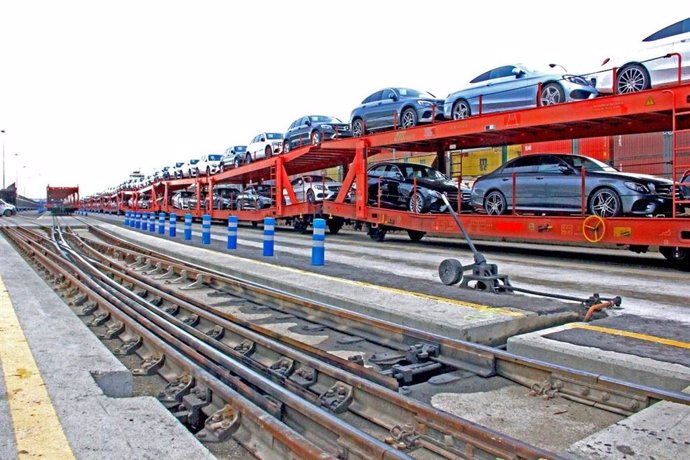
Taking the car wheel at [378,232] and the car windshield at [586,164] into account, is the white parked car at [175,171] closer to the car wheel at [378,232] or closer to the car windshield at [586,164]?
the car wheel at [378,232]

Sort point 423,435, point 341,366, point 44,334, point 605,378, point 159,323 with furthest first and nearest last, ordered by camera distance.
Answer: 1. point 159,323
2. point 44,334
3. point 341,366
4. point 605,378
5. point 423,435

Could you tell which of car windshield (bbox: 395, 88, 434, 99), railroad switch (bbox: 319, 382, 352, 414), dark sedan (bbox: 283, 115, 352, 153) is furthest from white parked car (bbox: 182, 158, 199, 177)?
railroad switch (bbox: 319, 382, 352, 414)

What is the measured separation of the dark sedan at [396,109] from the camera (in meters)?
16.9

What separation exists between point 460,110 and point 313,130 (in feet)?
22.4

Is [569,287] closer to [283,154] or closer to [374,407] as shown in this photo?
[374,407]

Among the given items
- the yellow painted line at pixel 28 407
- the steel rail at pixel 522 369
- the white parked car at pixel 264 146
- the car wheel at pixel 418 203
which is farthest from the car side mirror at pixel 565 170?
the white parked car at pixel 264 146

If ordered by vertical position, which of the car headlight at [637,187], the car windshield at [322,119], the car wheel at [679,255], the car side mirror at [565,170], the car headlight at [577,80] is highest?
the car windshield at [322,119]

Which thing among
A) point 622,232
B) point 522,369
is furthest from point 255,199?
point 522,369

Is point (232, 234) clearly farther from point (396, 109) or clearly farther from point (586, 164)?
point (586, 164)

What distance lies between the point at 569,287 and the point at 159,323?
20.3 feet

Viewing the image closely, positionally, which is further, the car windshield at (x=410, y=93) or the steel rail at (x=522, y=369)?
the car windshield at (x=410, y=93)

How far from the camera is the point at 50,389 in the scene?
14.6ft

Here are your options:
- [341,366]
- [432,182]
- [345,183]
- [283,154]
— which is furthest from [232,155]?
[341,366]

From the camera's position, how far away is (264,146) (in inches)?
1021
